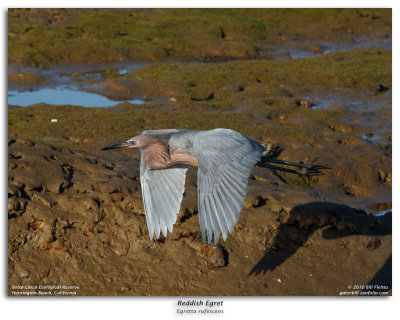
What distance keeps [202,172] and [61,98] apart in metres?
9.32

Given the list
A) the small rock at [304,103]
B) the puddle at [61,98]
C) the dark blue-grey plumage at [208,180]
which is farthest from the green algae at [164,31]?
the dark blue-grey plumage at [208,180]

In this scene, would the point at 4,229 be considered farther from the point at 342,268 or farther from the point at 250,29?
the point at 250,29

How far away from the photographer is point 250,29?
22.1 metres

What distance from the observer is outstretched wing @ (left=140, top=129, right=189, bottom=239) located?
6301mm

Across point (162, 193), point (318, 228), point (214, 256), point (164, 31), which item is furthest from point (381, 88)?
point (162, 193)

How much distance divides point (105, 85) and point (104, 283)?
355 inches

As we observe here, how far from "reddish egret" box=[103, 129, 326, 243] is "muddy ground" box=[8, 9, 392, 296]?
58 centimetres

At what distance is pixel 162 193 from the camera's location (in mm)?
6516

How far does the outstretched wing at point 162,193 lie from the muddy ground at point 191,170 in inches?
18.8

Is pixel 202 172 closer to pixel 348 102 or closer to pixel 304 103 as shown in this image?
pixel 304 103

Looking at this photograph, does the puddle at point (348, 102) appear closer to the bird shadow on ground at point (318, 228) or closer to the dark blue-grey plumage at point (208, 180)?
the bird shadow on ground at point (318, 228)

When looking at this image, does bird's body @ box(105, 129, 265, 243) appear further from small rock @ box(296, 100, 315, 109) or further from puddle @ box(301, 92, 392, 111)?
puddle @ box(301, 92, 392, 111)

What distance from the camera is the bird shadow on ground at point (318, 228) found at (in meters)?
7.22

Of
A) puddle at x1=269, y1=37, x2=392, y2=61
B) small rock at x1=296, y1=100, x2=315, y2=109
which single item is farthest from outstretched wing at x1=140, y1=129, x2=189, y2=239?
puddle at x1=269, y1=37, x2=392, y2=61
